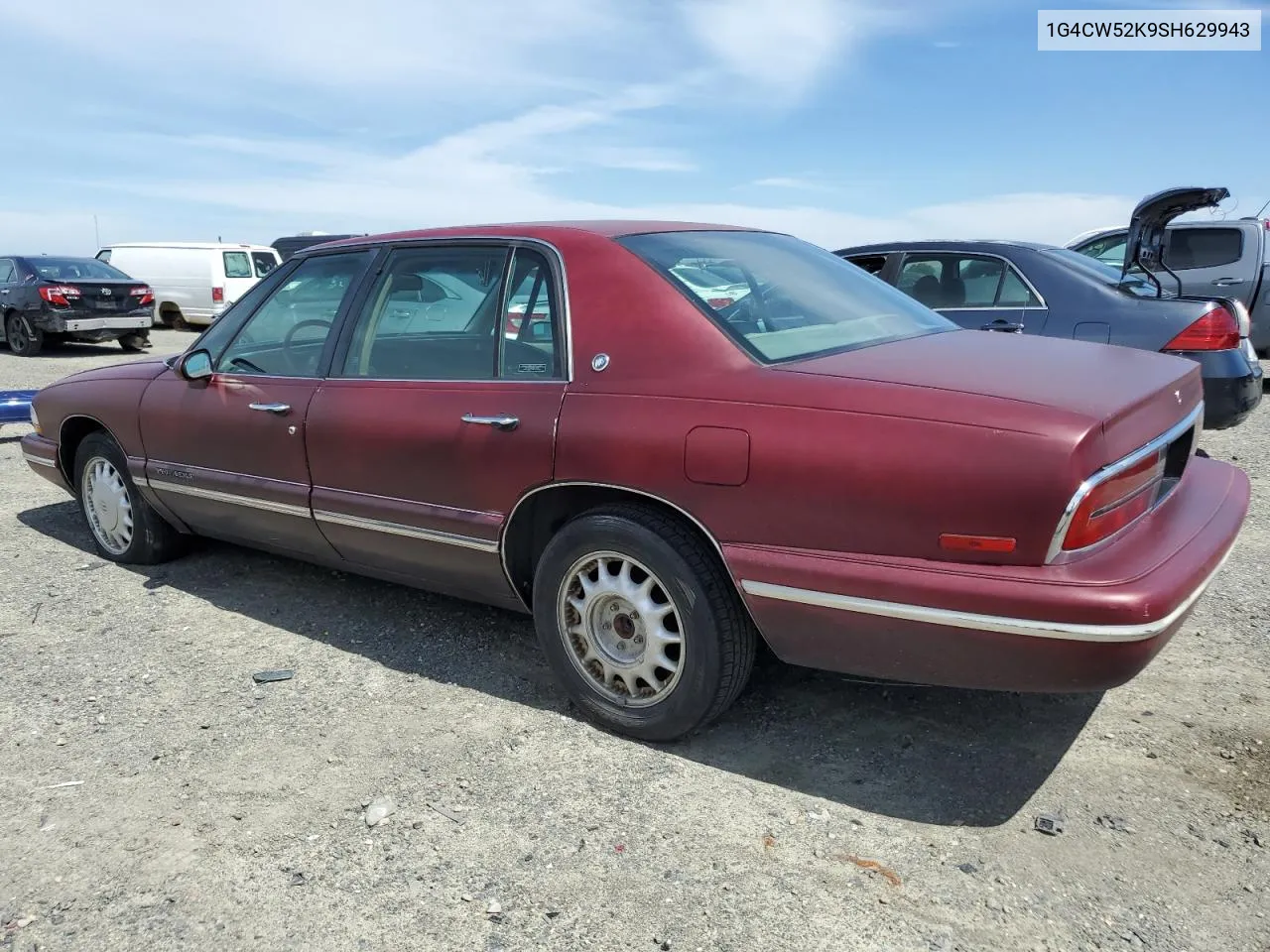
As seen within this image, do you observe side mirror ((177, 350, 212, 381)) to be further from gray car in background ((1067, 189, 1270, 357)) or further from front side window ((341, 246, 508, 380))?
gray car in background ((1067, 189, 1270, 357))

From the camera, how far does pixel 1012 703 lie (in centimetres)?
322

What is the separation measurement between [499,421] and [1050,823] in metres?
1.92

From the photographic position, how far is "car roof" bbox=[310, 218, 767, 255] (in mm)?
3324

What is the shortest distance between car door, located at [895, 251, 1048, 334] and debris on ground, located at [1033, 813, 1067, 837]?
3.94 metres

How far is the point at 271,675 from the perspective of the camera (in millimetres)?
3555

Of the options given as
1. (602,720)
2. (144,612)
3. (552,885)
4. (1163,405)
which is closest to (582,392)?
(602,720)

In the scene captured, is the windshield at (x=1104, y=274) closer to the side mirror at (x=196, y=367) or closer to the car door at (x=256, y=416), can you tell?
the car door at (x=256, y=416)

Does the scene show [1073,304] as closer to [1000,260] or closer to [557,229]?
[1000,260]

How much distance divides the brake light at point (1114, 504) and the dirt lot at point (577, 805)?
30.2 inches

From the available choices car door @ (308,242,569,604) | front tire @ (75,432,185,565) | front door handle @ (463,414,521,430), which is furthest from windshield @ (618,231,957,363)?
front tire @ (75,432,185,565)

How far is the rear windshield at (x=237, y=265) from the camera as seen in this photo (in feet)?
60.4

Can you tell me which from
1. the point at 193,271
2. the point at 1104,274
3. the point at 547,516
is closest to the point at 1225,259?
the point at 1104,274

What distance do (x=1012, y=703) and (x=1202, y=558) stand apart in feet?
2.81

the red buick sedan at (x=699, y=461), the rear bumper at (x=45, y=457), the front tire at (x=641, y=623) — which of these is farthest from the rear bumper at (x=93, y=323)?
the front tire at (x=641, y=623)
